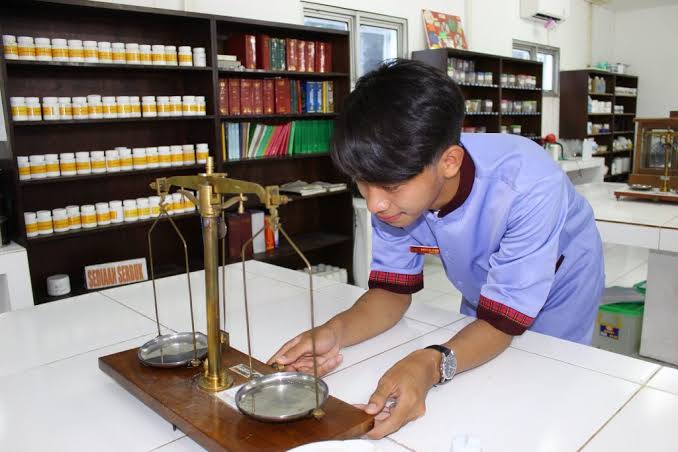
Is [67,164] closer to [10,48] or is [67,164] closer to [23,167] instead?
[23,167]

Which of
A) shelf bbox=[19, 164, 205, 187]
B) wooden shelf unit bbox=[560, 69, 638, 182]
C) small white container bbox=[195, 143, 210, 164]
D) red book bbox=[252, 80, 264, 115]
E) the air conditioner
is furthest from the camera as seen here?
wooden shelf unit bbox=[560, 69, 638, 182]

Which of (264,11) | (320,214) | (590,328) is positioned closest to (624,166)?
(320,214)

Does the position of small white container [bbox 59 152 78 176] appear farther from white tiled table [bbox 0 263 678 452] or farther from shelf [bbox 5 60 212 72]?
white tiled table [bbox 0 263 678 452]

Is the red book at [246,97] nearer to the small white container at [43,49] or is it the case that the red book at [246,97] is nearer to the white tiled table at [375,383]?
the small white container at [43,49]

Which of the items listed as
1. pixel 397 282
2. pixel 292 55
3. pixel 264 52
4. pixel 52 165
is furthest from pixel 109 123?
pixel 397 282

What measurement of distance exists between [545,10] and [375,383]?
6242 mm

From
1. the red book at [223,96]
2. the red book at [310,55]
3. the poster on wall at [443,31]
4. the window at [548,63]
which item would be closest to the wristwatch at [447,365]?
the red book at [223,96]

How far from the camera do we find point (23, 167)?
8.52ft

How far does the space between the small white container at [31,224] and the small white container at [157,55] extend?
0.99 m

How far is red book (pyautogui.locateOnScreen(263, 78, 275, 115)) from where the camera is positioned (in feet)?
11.6

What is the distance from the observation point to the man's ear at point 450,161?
91 centimetres

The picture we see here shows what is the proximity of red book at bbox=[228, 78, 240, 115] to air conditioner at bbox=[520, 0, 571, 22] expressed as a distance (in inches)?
160

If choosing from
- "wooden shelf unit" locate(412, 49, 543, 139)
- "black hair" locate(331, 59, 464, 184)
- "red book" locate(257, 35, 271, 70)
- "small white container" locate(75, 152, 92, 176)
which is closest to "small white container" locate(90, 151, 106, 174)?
"small white container" locate(75, 152, 92, 176)

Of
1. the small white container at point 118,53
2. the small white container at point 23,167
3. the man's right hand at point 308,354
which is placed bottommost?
the man's right hand at point 308,354
